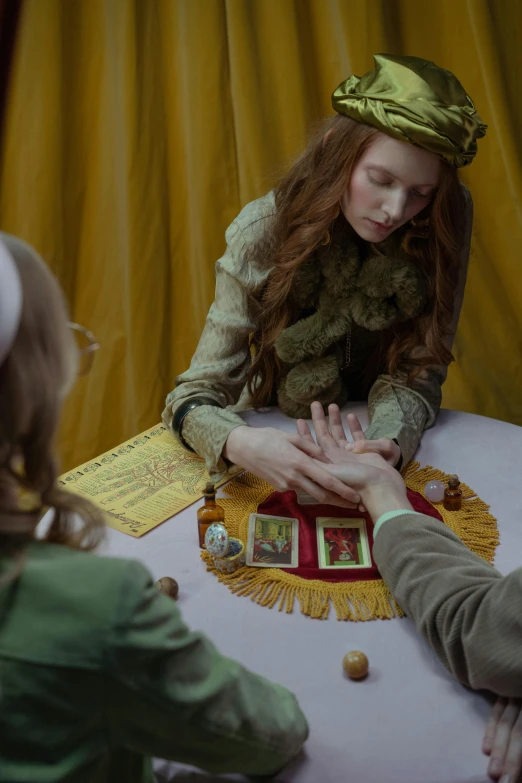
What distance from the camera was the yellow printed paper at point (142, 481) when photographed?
1519 mm

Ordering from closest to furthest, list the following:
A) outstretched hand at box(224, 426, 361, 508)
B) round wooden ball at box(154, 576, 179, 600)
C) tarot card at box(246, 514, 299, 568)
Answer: round wooden ball at box(154, 576, 179, 600) < tarot card at box(246, 514, 299, 568) < outstretched hand at box(224, 426, 361, 508)

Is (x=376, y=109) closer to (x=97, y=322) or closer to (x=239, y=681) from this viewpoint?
(x=239, y=681)

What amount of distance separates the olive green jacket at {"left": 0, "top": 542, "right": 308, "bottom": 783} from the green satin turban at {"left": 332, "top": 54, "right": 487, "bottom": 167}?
1.18 metres

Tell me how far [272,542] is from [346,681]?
37 centimetres

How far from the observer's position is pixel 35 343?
71 centimetres

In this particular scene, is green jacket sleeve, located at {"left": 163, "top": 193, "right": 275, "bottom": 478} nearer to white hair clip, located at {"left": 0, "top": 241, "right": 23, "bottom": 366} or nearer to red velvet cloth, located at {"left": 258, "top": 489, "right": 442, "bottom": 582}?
red velvet cloth, located at {"left": 258, "top": 489, "right": 442, "bottom": 582}

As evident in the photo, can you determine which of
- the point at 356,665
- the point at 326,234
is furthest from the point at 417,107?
the point at 356,665

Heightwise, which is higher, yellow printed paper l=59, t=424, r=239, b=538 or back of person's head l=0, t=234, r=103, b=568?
back of person's head l=0, t=234, r=103, b=568

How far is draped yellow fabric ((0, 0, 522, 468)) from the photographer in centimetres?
242

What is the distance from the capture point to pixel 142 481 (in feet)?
5.47

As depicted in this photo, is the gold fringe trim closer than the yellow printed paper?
Yes

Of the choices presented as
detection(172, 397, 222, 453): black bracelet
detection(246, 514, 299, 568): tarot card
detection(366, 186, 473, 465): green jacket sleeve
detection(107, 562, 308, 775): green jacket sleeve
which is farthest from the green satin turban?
detection(107, 562, 308, 775): green jacket sleeve

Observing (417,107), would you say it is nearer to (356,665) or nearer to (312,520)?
(312,520)

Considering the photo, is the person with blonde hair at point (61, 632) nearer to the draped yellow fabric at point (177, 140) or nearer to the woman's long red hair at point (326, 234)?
the woman's long red hair at point (326, 234)
